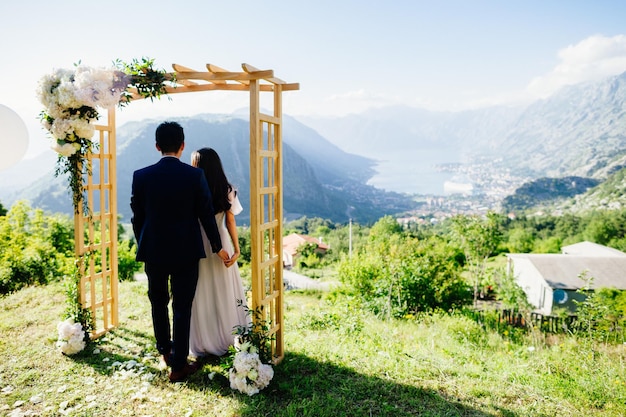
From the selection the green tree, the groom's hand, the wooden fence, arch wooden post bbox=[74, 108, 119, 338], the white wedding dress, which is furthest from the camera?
the green tree

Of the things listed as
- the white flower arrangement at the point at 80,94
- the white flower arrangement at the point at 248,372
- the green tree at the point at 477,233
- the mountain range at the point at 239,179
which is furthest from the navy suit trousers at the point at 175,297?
the mountain range at the point at 239,179

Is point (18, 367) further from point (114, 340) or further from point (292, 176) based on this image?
point (292, 176)

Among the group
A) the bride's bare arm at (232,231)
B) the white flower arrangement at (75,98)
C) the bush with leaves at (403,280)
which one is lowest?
the bush with leaves at (403,280)

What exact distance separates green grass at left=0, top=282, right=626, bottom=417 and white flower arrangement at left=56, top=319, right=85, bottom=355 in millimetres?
80

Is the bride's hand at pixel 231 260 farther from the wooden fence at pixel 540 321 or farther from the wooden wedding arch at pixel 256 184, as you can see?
the wooden fence at pixel 540 321

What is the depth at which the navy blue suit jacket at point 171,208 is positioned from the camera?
10.5ft

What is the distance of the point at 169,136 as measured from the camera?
3.22 m

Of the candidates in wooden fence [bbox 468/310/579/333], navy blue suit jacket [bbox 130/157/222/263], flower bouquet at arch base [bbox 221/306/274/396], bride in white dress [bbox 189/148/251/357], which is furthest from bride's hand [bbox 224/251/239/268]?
wooden fence [bbox 468/310/579/333]

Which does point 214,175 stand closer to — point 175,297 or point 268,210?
point 268,210

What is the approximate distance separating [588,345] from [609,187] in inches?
4749

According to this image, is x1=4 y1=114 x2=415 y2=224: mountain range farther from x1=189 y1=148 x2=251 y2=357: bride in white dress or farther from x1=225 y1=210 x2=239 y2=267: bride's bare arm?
x1=225 y1=210 x2=239 y2=267: bride's bare arm

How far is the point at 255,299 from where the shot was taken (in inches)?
138

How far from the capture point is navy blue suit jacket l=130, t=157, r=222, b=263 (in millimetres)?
3193

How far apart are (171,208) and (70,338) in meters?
2.02
